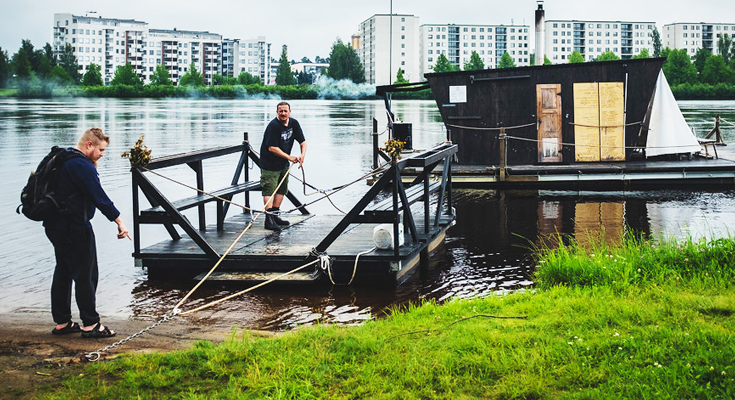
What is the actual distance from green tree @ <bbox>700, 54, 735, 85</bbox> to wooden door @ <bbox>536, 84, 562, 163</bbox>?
132 m

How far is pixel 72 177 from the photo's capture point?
7203 millimetres

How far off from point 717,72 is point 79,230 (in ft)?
497

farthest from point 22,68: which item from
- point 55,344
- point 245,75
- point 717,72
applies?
point 55,344

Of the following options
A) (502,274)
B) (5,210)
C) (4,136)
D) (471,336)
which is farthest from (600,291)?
(4,136)

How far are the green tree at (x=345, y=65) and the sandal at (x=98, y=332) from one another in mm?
183003

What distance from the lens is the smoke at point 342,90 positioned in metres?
170

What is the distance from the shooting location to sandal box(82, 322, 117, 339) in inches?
291

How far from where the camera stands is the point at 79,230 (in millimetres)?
7297

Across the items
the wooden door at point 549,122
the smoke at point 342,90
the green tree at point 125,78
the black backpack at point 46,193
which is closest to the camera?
the black backpack at point 46,193

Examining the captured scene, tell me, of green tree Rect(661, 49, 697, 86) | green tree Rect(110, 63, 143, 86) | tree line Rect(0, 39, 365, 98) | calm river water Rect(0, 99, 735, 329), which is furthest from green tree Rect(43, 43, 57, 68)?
calm river water Rect(0, 99, 735, 329)

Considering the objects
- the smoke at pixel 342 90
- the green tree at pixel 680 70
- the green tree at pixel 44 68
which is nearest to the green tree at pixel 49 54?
the green tree at pixel 44 68

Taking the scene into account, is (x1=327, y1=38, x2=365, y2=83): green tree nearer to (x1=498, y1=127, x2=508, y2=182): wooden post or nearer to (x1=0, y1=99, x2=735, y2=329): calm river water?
(x1=0, y1=99, x2=735, y2=329): calm river water

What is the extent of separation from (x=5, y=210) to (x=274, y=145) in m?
9.39

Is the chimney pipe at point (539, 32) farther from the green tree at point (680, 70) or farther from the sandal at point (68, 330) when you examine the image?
the green tree at point (680, 70)
